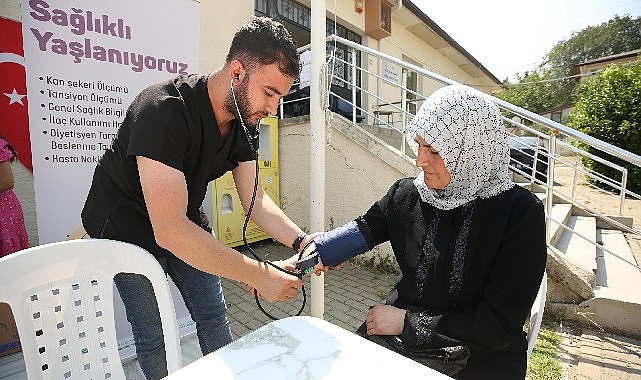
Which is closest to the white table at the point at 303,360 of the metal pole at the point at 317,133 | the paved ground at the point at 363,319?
the metal pole at the point at 317,133

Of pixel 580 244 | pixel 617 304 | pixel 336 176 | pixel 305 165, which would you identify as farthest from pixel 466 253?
pixel 305 165

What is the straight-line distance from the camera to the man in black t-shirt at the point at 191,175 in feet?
3.78

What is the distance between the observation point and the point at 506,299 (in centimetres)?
117

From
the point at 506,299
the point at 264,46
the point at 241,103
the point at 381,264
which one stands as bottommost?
the point at 381,264

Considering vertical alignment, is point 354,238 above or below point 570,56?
below

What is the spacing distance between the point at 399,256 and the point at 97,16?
2006 mm

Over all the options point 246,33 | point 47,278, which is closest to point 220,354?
point 47,278

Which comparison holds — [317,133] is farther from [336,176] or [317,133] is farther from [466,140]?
[336,176]

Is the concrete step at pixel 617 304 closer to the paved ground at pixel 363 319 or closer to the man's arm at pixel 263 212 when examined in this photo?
the paved ground at pixel 363 319

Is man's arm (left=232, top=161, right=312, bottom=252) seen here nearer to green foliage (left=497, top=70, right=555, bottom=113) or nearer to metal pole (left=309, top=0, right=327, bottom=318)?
metal pole (left=309, top=0, right=327, bottom=318)

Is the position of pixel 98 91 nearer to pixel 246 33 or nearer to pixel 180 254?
pixel 246 33

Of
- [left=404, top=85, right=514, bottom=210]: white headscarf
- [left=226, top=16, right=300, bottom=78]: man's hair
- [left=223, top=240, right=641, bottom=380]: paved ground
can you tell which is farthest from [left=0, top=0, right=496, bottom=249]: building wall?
[left=226, top=16, right=300, bottom=78]: man's hair

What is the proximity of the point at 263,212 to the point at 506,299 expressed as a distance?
1092 mm

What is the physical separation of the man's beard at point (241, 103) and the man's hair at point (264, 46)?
71 millimetres
